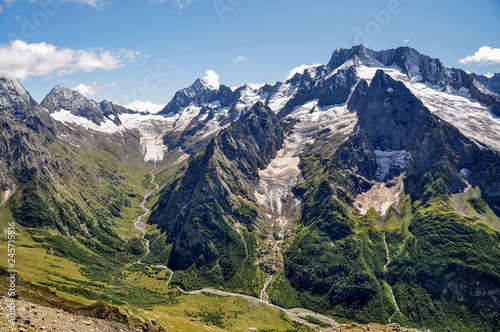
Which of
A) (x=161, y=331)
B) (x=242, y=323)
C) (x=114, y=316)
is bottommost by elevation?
(x=242, y=323)

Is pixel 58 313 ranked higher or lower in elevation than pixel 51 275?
higher

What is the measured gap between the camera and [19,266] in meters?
188

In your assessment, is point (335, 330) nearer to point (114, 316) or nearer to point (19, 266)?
point (114, 316)

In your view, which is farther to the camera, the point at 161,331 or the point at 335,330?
the point at 161,331

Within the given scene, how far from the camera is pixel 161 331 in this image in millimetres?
89188

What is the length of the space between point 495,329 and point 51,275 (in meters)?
297

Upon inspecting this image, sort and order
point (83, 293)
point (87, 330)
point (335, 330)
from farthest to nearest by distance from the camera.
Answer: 1. point (83, 293)
2. point (335, 330)
3. point (87, 330)

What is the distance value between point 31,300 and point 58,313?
11.3 metres

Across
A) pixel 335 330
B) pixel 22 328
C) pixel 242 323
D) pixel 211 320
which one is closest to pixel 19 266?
pixel 211 320

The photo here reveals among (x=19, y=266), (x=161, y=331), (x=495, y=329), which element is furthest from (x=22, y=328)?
(x=495, y=329)

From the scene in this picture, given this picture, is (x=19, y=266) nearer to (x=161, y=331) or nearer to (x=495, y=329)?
(x=161, y=331)

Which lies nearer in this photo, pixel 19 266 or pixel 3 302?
pixel 3 302

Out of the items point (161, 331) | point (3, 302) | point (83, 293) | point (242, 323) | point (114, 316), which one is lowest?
point (242, 323)

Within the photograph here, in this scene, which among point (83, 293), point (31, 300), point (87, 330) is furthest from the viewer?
point (83, 293)
